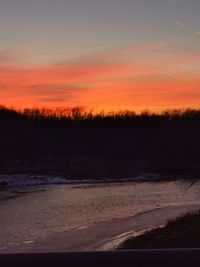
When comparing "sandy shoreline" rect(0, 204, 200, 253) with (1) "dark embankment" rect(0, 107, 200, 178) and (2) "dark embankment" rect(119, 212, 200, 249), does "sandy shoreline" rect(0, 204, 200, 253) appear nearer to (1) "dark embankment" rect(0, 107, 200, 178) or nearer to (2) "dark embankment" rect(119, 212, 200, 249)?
(2) "dark embankment" rect(119, 212, 200, 249)

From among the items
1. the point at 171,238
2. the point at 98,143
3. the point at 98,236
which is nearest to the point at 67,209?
the point at 98,236

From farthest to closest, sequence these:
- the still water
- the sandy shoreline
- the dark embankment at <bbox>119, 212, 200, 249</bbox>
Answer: the still water < the sandy shoreline < the dark embankment at <bbox>119, 212, 200, 249</bbox>

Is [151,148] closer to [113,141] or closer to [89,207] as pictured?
[113,141]

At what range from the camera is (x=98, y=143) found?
84.3 metres

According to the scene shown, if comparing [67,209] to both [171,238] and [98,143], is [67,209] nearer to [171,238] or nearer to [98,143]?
[171,238]

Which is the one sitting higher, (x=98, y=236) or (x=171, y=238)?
(x=171, y=238)

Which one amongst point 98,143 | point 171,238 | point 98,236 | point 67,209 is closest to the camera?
point 171,238

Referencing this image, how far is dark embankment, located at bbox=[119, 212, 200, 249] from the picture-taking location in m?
11.6

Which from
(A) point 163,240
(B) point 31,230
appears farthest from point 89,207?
(A) point 163,240

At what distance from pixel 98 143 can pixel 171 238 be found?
7216cm

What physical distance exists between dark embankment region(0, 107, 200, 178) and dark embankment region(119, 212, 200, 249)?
32.2 meters

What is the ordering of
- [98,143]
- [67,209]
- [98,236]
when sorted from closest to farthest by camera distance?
[98,236] < [67,209] < [98,143]

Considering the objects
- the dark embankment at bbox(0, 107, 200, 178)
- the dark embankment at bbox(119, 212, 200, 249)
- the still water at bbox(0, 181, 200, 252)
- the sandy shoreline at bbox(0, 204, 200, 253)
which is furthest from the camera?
the dark embankment at bbox(0, 107, 200, 178)

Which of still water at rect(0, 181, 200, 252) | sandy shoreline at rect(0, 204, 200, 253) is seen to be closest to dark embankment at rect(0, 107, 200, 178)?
still water at rect(0, 181, 200, 252)
